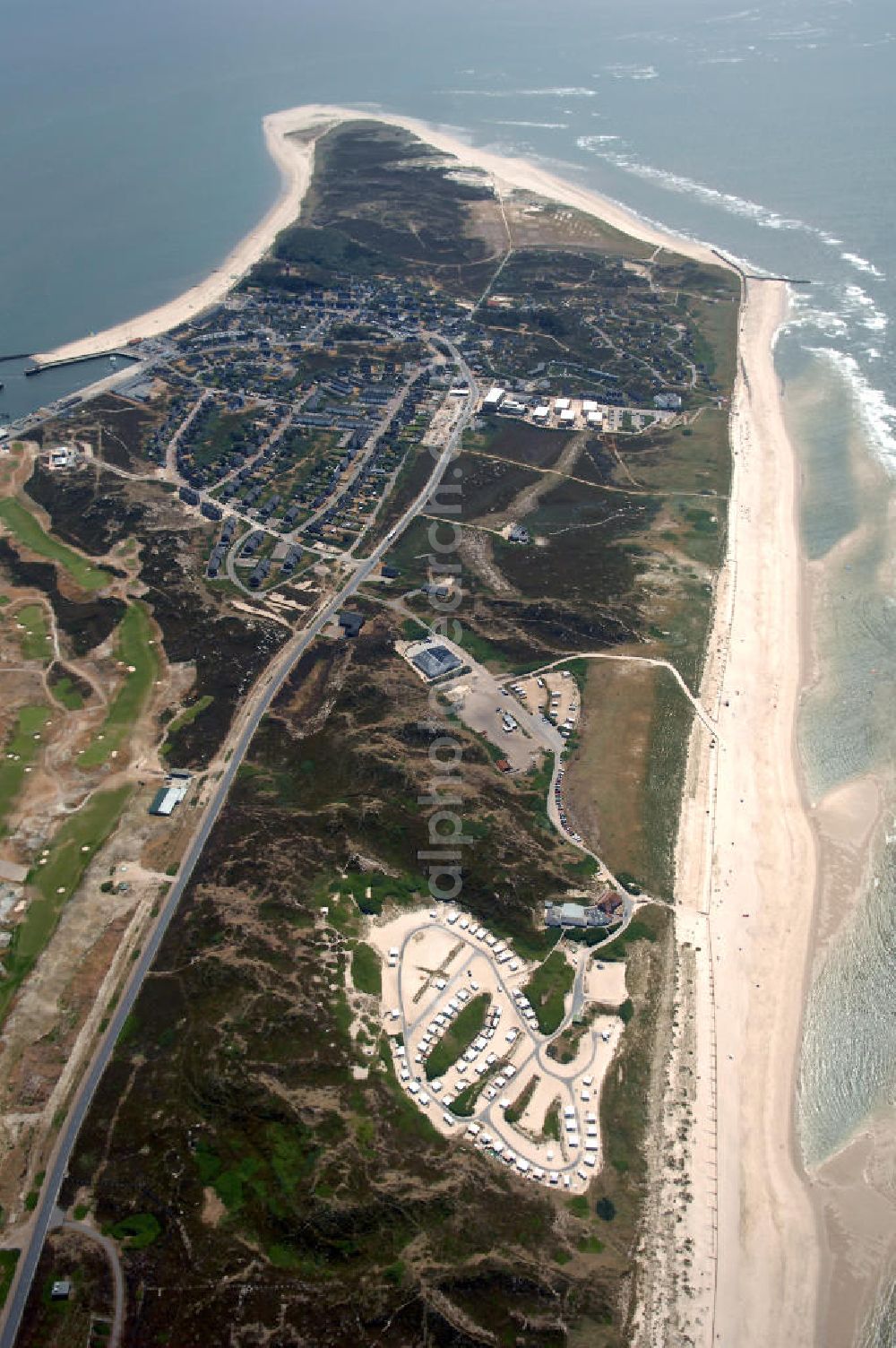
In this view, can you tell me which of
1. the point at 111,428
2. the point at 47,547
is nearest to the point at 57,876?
the point at 47,547

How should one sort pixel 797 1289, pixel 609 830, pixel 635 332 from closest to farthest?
pixel 797 1289, pixel 609 830, pixel 635 332

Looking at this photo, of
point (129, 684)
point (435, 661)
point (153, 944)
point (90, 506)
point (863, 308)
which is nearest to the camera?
point (153, 944)

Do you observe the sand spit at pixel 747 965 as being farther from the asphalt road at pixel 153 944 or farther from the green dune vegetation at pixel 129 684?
the green dune vegetation at pixel 129 684

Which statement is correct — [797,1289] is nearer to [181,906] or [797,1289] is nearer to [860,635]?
[181,906]

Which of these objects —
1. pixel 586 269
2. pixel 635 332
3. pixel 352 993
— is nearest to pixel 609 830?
pixel 352 993

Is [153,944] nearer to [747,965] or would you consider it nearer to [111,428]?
[747,965]

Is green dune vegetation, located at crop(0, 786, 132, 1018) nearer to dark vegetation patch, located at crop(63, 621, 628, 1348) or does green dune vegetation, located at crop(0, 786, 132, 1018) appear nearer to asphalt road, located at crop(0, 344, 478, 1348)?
asphalt road, located at crop(0, 344, 478, 1348)
